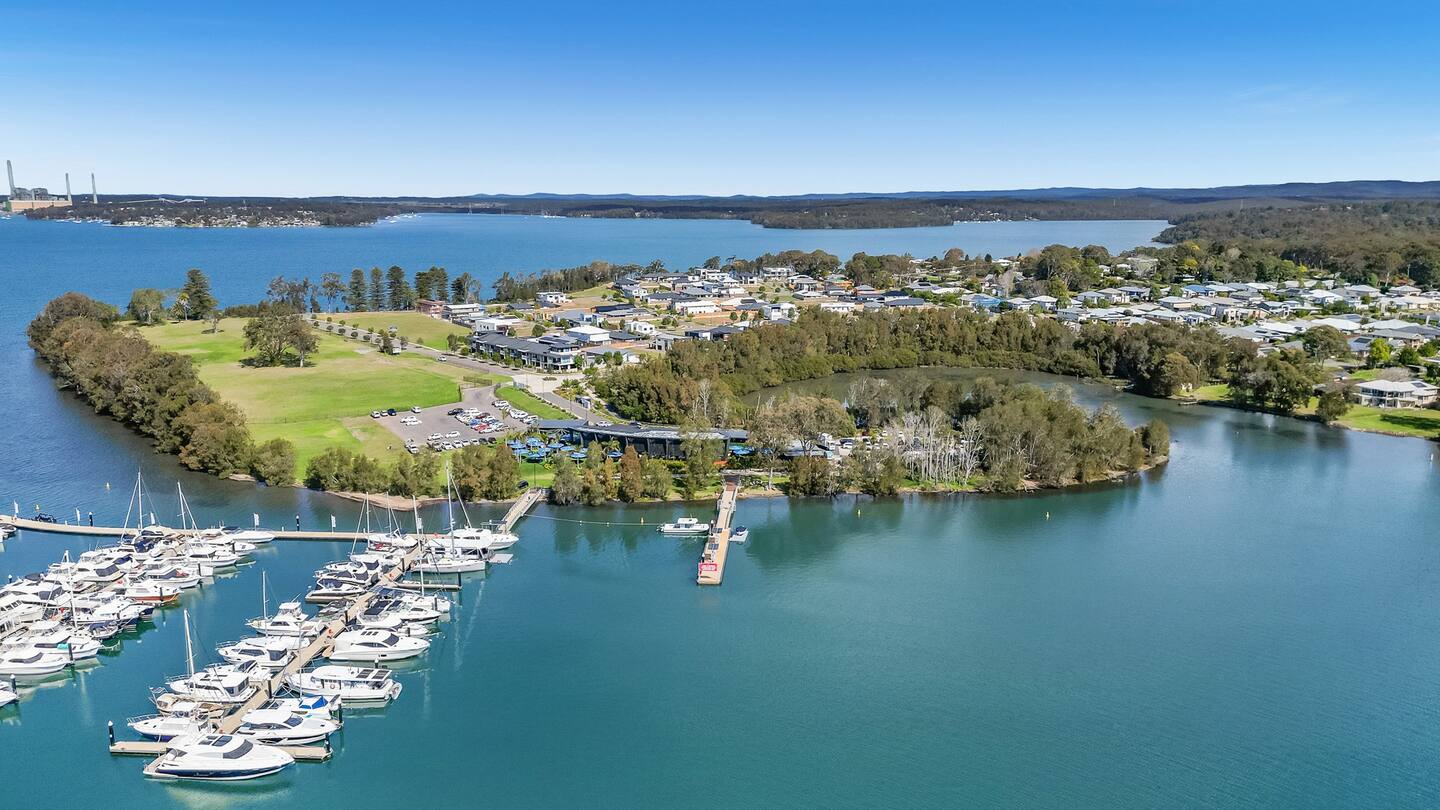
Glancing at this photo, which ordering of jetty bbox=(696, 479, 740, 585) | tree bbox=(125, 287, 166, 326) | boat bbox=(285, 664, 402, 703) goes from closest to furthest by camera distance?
1. boat bbox=(285, 664, 402, 703)
2. jetty bbox=(696, 479, 740, 585)
3. tree bbox=(125, 287, 166, 326)

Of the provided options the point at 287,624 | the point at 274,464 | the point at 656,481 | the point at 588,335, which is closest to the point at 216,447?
the point at 274,464

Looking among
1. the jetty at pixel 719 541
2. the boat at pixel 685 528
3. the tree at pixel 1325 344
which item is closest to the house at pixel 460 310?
the jetty at pixel 719 541

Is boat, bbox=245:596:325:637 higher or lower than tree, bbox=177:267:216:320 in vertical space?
lower

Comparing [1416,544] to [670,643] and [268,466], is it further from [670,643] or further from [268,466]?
[268,466]

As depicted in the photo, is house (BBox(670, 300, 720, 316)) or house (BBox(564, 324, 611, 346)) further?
house (BBox(670, 300, 720, 316))

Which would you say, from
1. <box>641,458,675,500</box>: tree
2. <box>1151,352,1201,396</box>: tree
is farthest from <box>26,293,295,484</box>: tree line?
<box>1151,352,1201,396</box>: tree

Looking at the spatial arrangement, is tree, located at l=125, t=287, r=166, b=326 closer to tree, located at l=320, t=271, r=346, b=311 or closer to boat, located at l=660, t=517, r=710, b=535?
tree, located at l=320, t=271, r=346, b=311
